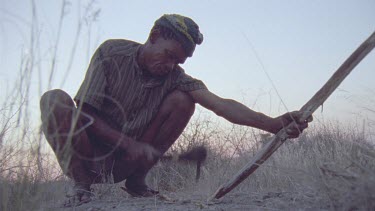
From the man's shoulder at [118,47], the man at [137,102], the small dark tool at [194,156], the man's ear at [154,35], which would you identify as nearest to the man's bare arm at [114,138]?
the man at [137,102]

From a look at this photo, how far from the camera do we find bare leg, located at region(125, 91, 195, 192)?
308 centimetres

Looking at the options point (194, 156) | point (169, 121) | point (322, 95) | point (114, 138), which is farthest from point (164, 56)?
point (194, 156)

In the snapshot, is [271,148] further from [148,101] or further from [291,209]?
[148,101]

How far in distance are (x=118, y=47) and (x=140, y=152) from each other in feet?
2.47

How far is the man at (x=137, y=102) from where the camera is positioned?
294cm

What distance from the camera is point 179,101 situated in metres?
3.07

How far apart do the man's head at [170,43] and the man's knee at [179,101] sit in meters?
0.17

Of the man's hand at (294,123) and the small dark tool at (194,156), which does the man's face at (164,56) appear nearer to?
the man's hand at (294,123)

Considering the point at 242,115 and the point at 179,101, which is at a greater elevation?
the point at 179,101

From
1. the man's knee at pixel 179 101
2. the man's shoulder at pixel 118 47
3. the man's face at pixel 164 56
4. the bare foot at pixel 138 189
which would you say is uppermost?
the man's shoulder at pixel 118 47

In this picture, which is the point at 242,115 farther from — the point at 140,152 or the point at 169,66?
the point at 140,152

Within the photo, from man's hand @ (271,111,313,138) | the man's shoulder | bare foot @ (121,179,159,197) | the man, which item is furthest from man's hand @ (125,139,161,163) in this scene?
man's hand @ (271,111,313,138)

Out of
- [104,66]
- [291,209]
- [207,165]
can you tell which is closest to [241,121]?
[291,209]

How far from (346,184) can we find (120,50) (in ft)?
6.26
